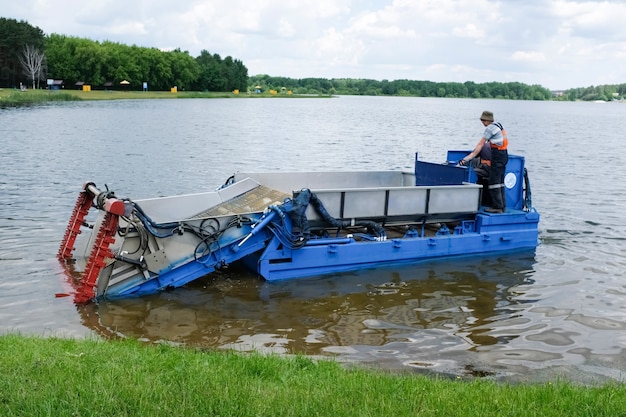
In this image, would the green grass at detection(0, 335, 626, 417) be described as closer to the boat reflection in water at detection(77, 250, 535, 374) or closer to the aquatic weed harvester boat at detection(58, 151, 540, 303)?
the boat reflection in water at detection(77, 250, 535, 374)

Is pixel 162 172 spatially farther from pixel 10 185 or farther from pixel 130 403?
pixel 130 403

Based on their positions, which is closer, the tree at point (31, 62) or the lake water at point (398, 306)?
the lake water at point (398, 306)

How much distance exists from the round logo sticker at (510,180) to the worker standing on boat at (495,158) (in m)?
0.32

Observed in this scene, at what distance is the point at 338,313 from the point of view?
9688 millimetres

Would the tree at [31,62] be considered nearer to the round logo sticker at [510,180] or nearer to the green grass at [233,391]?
the round logo sticker at [510,180]

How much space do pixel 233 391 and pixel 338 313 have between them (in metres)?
4.71

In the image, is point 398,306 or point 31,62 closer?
point 398,306

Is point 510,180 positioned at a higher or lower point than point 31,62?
lower

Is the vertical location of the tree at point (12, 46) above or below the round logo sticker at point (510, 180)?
above

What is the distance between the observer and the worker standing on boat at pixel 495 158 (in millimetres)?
12383

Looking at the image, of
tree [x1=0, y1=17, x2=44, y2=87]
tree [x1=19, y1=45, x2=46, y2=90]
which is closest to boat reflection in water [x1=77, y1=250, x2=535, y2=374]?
tree [x1=19, y1=45, x2=46, y2=90]

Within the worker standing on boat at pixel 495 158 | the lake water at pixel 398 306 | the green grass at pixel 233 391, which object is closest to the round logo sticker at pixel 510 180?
the worker standing on boat at pixel 495 158

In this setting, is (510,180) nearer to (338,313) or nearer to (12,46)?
(338,313)

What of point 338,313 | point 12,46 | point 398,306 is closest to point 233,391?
point 338,313
